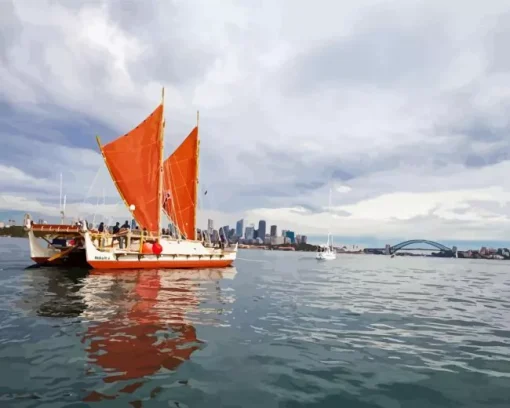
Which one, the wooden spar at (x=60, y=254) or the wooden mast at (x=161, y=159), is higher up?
the wooden mast at (x=161, y=159)

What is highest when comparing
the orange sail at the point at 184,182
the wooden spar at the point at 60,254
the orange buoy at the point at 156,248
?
the orange sail at the point at 184,182

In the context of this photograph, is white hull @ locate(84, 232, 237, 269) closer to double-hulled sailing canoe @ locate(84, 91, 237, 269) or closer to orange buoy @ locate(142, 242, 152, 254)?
double-hulled sailing canoe @ locate(84, 91, 237, 269)

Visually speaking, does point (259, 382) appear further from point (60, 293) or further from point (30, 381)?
point (60, 293)

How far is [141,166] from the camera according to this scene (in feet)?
151

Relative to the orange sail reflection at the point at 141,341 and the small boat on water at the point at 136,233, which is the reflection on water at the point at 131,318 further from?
the small boat on water at the point at 136,233

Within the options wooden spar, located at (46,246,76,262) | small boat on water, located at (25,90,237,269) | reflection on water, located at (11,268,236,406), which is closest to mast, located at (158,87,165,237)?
small boat on water, located at (25,90,237,269)

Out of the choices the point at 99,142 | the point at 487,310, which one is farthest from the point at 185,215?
the point at 487,310

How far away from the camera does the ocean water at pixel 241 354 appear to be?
29.0ft

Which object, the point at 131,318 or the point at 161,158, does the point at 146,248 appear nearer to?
the point at 161,158

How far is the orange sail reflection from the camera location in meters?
10.3

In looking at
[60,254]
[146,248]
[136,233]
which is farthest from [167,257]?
[60,254]

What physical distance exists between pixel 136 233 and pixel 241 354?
3572cm

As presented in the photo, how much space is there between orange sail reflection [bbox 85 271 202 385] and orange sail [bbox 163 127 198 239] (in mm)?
33167

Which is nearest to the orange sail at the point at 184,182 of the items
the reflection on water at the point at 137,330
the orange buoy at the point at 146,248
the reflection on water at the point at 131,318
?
the orange buoy at the point at 146,248
